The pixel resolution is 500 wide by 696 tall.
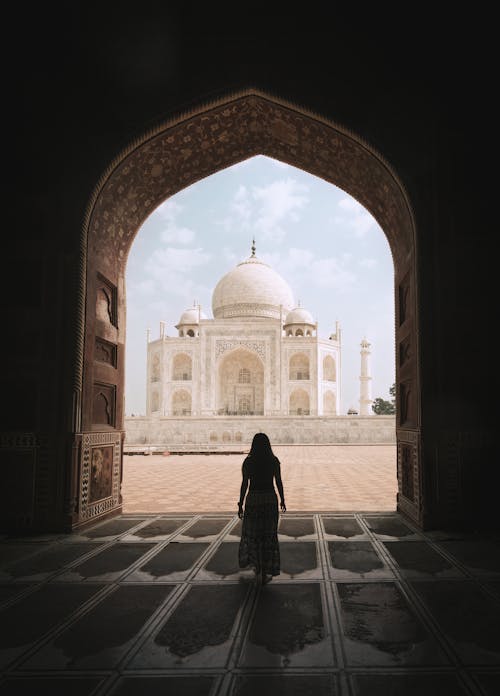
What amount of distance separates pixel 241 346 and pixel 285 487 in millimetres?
22886

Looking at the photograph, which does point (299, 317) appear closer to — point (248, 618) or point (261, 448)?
point (261, 448)

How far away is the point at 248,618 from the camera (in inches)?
100

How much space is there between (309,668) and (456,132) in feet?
15.4

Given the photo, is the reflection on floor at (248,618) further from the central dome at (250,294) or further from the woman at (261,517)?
the central dome at (250,294)

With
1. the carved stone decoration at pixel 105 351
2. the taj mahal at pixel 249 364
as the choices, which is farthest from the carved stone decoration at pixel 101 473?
the taj mahal at pixel 249 364

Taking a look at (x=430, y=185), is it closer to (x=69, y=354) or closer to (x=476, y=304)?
(x=476, y=304)

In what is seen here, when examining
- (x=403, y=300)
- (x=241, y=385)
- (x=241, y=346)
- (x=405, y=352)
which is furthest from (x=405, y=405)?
(x=241, y=385)

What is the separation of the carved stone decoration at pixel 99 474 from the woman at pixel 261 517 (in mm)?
2138

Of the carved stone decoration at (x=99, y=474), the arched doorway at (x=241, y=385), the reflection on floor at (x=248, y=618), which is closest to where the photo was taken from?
the reflection on floor at (x=248, y=618)

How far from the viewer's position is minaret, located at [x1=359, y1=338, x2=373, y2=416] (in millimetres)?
31203

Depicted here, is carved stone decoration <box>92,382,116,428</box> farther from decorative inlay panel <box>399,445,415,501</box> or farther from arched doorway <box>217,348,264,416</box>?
arched doorway <box>217,348,264,416</box>

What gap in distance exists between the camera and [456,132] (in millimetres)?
4781

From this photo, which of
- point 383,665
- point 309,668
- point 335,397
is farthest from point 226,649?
point 335,397

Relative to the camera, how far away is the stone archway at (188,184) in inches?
190
